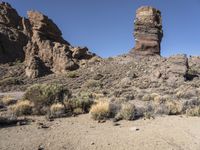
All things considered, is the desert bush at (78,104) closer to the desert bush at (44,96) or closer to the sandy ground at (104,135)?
the desert bush at (44,96)

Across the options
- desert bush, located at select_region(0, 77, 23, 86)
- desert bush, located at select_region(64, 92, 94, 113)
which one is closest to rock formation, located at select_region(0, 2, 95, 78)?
desert bush, located at select_region(0, 77, 23, 86)

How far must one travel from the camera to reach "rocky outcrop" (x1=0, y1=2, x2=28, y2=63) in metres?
59.2

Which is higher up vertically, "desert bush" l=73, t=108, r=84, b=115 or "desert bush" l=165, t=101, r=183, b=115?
"desert bush" l=165, t=101, r=183, b=115

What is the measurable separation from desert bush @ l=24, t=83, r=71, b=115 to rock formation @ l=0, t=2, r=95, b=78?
2685 centimetres

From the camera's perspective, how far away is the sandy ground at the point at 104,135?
32.1 ft

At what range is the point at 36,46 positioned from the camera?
52.4 metres

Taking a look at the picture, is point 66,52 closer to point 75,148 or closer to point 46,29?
point 46,29

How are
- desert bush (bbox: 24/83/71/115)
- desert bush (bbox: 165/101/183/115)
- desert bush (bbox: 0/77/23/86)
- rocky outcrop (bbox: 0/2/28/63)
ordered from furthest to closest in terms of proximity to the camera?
rocky outcrop (bbox: 0/2/28/63) < desert bush (bbox: 0/77/23/86) < desert bush (bbox: 24/83/71/115) < desert bush (bbox: 165/101/183/115)

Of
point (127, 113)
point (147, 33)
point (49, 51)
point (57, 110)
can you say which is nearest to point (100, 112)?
point (127, 113)

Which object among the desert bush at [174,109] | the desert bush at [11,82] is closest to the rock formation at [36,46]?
the desert bush at [11,82]

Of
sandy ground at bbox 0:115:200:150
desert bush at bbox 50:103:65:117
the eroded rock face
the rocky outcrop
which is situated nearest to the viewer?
sandy ground at bbox 0:115:200:150

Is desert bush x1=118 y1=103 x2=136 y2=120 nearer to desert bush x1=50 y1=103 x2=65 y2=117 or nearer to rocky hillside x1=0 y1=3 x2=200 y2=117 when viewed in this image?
desert bush x1=50 y1=103 x2=65 y2=117

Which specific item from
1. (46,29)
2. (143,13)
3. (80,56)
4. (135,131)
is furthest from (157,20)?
(135,131)

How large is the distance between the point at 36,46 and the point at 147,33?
18.0m
